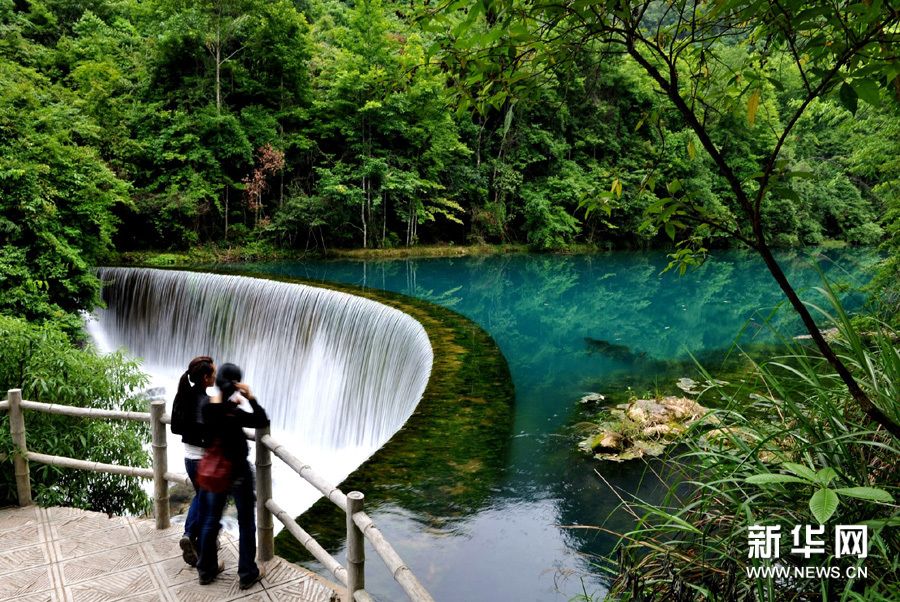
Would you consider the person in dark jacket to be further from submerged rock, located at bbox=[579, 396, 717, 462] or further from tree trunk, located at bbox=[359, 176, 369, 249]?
tree trunk, located at bbox=[359, 176, 369, 249]

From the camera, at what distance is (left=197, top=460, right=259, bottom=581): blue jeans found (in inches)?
111

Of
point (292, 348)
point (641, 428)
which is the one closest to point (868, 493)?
point (641, 428)

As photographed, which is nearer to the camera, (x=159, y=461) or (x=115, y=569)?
(x=115, y=569)

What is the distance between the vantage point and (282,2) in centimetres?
1794

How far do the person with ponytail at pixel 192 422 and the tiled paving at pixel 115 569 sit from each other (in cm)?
16

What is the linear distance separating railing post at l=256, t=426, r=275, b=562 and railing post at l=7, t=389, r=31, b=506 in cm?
200

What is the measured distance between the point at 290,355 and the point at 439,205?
1296 cm

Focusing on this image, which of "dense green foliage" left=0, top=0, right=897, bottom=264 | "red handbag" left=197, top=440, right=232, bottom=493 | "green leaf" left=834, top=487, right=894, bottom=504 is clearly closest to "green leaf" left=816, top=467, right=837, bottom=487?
"green leaf" left=834, top=487, right=894, bottom=504

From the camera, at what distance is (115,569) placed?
305 centimetres

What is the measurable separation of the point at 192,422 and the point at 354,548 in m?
1.17

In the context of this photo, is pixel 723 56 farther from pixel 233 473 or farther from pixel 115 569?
pixel 115 569

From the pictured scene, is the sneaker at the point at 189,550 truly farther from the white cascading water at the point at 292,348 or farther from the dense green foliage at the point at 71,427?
the white cascading water at the point at 292,348

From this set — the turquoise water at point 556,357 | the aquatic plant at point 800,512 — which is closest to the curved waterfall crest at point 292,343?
the turquoise water at point 556,357

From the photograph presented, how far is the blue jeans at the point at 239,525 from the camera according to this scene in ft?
9.27
